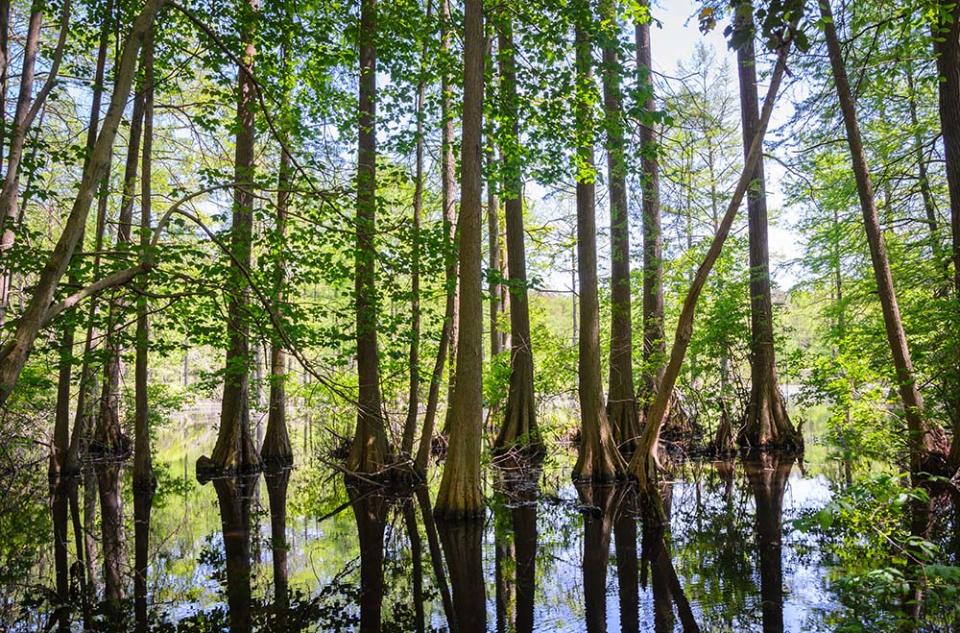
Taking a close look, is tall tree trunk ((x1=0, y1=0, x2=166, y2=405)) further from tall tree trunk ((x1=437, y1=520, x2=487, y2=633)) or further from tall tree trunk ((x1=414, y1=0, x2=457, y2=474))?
tall tree trunk ((x1=414, y1=0, x2=457, y2=474))

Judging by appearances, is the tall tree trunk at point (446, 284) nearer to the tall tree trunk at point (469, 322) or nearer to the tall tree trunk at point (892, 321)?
the tall tree trunk at point (469, 322)

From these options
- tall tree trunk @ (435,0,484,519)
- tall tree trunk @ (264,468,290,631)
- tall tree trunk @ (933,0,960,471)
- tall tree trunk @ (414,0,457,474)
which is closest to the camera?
tall tree trunk @ (264,468,290,631)

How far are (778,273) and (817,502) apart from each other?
7.77 meters

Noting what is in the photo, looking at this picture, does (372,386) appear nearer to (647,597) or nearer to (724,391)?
(647,597)

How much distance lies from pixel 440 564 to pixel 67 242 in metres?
3.91

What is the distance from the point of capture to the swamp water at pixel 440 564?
4.45m

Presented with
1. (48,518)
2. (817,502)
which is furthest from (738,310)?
(48,518)

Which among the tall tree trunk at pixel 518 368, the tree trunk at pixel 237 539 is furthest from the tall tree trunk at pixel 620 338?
the tree trunk at pixel 237 539

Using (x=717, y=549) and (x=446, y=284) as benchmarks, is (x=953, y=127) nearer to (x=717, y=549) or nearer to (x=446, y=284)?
(x=717, y=549)

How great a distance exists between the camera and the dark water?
4.47 m

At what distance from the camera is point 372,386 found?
382 inches

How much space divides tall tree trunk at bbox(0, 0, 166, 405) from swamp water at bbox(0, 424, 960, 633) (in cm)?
214

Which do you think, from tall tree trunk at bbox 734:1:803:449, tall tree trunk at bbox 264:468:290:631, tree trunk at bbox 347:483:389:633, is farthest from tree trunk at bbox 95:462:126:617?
tall tree trunk at bbox 734:1:803:449

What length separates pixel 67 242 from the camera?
344cm
